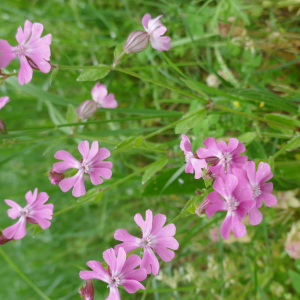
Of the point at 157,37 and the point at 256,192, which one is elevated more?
the point at 157,37

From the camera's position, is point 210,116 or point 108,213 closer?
point 210,116

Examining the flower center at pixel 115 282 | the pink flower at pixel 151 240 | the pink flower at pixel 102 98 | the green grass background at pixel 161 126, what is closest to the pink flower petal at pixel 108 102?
the pink flower at pixel 102 98

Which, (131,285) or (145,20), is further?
(145,20)

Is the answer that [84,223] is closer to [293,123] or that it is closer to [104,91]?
[104,91]

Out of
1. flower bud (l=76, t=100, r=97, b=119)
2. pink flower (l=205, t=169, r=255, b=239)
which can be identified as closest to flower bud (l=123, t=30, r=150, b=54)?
flower bud (l=76, t=100, r=97, b=119)

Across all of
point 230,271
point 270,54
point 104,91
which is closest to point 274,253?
point 230,271

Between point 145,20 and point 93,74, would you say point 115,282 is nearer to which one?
point 93,74

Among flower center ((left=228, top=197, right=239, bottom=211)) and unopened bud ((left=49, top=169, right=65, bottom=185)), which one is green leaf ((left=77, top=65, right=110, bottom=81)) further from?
flower center ((left=228, top=197, right=239, bottom=211))

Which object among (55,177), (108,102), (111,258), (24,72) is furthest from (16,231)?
(108,102)
